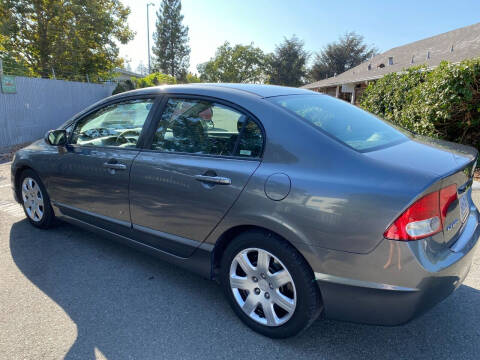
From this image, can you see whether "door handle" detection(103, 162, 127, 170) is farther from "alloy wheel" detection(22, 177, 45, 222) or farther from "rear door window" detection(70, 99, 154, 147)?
"alloy wheel" detection(22, 177, 45, 222)

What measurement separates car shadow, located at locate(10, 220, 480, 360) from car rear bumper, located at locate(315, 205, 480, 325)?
429mm

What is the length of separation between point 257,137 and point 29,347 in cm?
197

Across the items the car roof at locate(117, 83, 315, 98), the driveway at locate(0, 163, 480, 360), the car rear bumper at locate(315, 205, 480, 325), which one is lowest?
the driveway at locate(0, 163, 480, 360)

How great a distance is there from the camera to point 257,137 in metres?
2.32

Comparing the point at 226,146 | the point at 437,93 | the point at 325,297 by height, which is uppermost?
the point at 437,93

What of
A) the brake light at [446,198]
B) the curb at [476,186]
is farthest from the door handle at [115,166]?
the curb at [476,186]

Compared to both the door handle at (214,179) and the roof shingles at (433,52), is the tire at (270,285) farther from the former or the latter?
the roof shingles at (433,52)

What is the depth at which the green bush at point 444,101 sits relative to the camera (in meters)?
6.93

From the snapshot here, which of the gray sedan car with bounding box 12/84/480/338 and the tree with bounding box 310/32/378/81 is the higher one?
the tree with bounding box 310/32/378/81

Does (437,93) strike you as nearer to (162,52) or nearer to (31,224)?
(31,224)

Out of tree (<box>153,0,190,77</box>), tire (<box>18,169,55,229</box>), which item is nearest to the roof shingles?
tire (<box>18,169,55,229</box>)

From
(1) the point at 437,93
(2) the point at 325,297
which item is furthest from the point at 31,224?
(1) the point at 437,93

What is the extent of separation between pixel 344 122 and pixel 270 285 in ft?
4.04

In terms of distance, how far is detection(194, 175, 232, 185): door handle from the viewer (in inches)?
90.7
